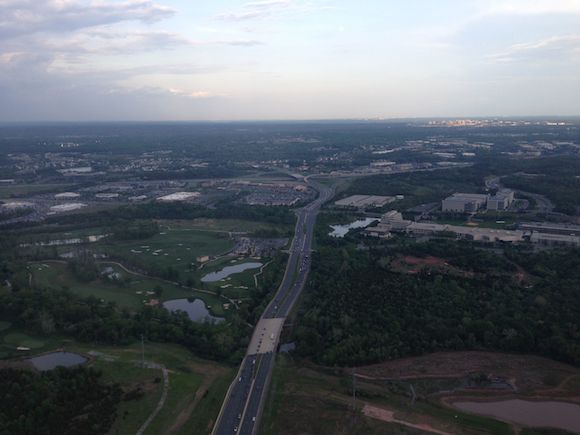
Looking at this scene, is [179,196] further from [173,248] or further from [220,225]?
[173,248]

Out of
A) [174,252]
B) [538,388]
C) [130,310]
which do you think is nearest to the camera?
[538,388]

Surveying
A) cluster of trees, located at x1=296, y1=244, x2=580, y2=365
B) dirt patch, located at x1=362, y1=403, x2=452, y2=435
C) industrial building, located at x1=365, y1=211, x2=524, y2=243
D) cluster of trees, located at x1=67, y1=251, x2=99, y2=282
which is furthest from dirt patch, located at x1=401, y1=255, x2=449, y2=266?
cluster of trees, located at x1=67, y1=251, x2=99, y2=282

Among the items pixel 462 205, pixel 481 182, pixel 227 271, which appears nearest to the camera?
pixel 227 271

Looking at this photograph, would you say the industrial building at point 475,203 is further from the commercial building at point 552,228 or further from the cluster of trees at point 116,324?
the cluster of trees at point 116,324

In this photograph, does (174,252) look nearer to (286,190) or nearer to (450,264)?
(450,264)

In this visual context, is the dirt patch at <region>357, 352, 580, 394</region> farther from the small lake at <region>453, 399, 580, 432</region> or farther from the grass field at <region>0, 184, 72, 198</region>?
the grass field at <region>0, 184, 72, 198</region>

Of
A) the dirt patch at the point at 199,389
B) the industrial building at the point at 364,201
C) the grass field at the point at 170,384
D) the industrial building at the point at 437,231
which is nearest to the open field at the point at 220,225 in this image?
the industrial building at the point at 437,231

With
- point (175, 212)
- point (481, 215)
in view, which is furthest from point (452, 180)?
point (175, 212)

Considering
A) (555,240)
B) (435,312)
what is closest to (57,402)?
(435,312)
